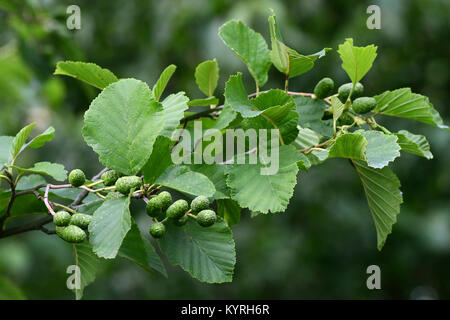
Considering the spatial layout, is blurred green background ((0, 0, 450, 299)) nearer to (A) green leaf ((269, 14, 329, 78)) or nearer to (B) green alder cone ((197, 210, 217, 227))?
(A) green leaf ((269, 14, 329, 78))

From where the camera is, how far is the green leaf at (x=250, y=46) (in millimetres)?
850

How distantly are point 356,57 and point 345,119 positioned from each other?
96 millimetres

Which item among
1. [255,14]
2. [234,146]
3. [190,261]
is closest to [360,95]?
Result: [234,146]

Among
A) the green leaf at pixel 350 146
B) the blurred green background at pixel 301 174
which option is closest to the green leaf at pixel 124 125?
the green leaf at pixel 350 146

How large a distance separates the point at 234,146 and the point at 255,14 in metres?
2.06

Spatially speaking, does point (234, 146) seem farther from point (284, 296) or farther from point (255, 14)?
point (284, 296)

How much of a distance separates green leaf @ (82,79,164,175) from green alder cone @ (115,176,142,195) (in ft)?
0.05

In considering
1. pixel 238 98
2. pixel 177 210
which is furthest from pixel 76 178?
pixel 238 98

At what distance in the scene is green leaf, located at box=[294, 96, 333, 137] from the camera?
81cm

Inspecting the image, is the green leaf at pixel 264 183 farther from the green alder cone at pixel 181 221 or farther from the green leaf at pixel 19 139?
the green leaf at pixel 19 139

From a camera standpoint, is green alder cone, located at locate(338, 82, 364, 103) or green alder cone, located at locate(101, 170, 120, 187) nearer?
green alder cone, located at locate(101, 170, 120, 187)

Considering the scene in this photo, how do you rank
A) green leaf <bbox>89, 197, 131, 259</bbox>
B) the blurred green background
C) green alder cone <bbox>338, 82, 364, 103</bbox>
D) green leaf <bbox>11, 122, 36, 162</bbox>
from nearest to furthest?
1. green leaf <bbox>89, 197, 131, 259</bbox>
2. green leaf <bbox>11, 122, 36, 162</bbox>
3. green alder cone <bbox>338, 82, 364, 103</bbox>
4. the blurred green background

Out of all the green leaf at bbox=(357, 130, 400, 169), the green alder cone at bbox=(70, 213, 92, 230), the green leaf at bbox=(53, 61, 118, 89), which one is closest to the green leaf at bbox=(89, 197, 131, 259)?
the green alder cone at bbox=(70, 213, 92, 230)

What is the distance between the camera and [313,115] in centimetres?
83
